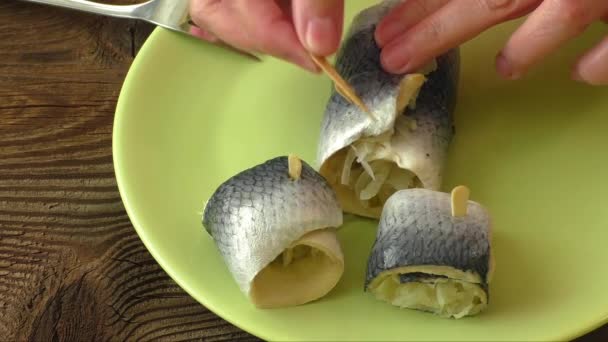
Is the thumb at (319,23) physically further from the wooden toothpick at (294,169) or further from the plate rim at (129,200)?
the plate rim at (129,200)

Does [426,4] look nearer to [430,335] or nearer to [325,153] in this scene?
[325,153]

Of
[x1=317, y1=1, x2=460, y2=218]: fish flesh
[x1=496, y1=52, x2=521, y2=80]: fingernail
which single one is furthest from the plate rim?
[x1=496, y1=52, x2=521, y2=80]: fingernail

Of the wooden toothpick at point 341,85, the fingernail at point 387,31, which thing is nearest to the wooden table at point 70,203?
the wooden toothpick at point 341,85

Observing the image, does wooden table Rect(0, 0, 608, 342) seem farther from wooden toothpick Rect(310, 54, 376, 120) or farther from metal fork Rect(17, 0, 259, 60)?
wooden toothpick Rect(310, 54, 376, 120)

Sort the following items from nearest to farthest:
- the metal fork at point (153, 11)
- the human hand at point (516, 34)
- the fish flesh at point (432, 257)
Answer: the fish flesh at point (432, 257) → the human hand at point (516, 34) → the metal fork at point (153, 11)

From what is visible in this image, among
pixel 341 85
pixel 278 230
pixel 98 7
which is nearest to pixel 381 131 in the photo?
pixel 341 85

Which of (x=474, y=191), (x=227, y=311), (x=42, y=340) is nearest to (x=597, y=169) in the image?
(x=474, y=191)
